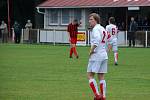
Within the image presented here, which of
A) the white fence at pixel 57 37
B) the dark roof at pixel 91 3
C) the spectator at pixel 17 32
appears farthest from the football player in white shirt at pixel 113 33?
the spectator at pixel 17 32

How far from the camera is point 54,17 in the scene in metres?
58.9

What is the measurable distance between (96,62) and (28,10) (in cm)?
5140

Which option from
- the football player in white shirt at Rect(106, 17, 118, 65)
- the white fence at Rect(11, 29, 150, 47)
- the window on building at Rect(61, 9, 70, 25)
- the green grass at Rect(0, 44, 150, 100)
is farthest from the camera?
the window on building at Rect(61, 9, 70, 25)

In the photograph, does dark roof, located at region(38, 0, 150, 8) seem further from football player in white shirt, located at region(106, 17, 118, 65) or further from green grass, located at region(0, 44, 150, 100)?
green grass, located at region(0, 44, 150, 100)

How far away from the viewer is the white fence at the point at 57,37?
A: 45469 mm

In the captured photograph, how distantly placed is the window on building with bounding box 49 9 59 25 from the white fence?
275 inches

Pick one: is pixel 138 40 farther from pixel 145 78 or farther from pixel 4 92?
pixel 4 92

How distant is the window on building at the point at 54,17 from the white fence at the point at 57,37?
698 centimetres

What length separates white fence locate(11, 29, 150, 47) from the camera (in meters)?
45.5

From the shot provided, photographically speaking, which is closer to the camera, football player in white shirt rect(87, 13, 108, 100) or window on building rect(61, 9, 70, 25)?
football player in white shirt rect(87, 13, 108, 100)

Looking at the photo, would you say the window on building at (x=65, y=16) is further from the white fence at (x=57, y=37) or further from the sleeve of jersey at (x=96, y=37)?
the sleeve of jersey at (x=96, y=37)

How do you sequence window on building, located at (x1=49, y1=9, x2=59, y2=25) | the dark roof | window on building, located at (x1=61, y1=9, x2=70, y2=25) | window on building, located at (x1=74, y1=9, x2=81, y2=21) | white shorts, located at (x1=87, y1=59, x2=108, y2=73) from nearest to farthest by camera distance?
1. white shorts, located at (x1=87, y1=59, x2=108, y2=73)
2. the dark roof
3. window on building, located at (x1=74, y1=9, x2=81, y2=21)
4. window on building, located at (x1=61, y1=9, x2=70, y2=25)
5. window on building, located at (x1=49, y1=9, x2=59, y2=25)

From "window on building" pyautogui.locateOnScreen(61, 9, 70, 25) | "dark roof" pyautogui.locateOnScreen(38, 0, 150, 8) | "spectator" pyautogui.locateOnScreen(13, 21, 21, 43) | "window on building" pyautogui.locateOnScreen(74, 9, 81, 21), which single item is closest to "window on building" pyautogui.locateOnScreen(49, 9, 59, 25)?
"window on building" pyautogui.locateOnScreen(61, 9, 70, 25)

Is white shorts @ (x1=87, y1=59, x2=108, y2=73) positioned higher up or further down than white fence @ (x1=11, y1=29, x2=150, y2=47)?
further down
